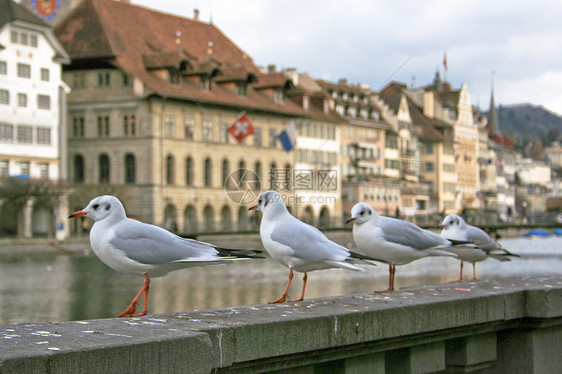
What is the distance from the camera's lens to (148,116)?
70.6 metres

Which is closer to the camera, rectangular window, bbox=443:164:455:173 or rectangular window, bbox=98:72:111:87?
rectangular window, bbox=98:72:111:87

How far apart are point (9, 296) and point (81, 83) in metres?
44.2

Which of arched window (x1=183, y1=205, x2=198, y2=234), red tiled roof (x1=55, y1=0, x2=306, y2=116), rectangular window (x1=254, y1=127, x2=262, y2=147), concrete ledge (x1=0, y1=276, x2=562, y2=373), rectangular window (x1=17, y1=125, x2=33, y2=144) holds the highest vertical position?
red tiled roof (x1=55, y1=0, x2=306, y2=116)

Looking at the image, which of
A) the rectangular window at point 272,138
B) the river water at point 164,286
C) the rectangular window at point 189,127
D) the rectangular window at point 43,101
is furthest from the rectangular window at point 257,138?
the river water at point 164,286

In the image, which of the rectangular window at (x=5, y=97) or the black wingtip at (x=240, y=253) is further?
the rectangular window at (x=5, y=97)

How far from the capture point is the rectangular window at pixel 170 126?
7219cm

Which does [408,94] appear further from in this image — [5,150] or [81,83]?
[5,150]

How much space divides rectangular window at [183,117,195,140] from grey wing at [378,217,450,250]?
215 ft

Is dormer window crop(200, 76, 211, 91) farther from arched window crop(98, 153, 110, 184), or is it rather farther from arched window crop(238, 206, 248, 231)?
arched window crop(238, 206, 248, 231)

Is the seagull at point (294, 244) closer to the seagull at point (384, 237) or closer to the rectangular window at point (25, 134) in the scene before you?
the seagull at point (384, 237)

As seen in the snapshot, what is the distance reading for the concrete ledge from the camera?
485cm

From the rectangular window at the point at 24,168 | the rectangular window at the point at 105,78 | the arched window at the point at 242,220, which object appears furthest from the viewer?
the rectangular window at the point at 105,78

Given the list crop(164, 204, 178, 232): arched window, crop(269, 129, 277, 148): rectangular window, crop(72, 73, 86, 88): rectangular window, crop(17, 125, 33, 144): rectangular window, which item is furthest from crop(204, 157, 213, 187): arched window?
crop(17, 125, 33, 144): rectangular window

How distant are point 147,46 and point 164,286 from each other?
4349 cm
